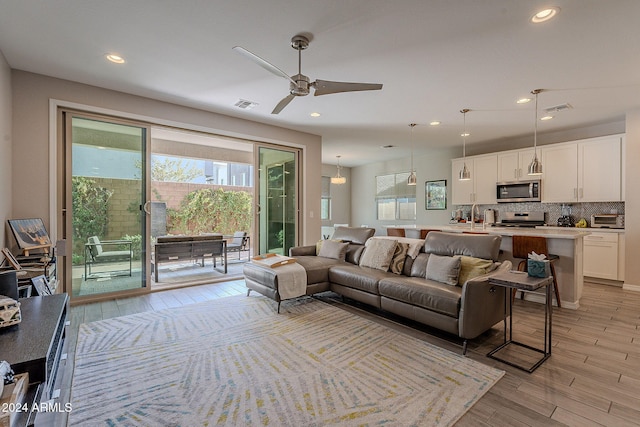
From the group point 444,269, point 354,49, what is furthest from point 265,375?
point 354,49

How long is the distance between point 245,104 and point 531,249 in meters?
4.52

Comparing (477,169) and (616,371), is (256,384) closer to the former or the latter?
(616,371)

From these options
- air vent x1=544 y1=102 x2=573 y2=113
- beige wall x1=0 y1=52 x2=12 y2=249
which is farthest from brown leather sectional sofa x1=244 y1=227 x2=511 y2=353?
air vent x1=544 y1=102 x2=573 y2=113

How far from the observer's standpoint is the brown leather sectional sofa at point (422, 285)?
2594 millimetres

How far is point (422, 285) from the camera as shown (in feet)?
9.71

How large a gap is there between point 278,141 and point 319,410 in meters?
4.77

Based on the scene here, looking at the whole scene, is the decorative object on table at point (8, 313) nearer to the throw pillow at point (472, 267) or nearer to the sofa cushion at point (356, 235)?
the throw pillow at point (472, 267)

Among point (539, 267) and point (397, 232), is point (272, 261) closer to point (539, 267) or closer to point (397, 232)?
point (397, 232)

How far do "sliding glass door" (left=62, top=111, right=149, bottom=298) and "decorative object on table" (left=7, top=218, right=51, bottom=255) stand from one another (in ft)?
1.55

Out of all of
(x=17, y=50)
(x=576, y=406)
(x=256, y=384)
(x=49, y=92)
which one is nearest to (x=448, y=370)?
(x=576, y=406)

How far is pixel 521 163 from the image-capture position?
6.08 meters

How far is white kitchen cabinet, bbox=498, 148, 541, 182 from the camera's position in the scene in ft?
19.7

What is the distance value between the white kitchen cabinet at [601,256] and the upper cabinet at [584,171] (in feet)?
2.22

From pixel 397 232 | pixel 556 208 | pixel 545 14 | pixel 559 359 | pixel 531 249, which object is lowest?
pixel 559 359
